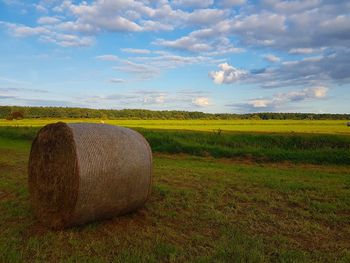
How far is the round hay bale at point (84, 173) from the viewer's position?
254 inches

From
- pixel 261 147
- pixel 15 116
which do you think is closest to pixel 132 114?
pixel 15 116

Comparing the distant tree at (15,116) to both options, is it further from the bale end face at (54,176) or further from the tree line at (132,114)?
the bale end face at (54,176)

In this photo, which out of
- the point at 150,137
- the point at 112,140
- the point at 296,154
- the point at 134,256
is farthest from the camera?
the point at 150,137

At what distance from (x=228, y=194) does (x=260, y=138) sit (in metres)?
17.5

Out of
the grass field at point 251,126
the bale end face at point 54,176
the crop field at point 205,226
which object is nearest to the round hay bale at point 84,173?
the bale end face at point 54,176

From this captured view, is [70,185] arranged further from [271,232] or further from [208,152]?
[208,152]

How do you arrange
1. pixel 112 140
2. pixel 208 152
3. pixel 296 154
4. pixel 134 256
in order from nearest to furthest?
pixel 134 256 → pixel 112 140 → pixel 296 154 → pixel 208 152

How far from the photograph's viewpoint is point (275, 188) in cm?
1070

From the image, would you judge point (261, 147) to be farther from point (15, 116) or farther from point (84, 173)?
point (15, 116)

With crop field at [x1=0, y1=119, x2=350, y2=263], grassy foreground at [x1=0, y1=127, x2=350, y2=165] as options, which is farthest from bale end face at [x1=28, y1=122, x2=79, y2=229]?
grassy foreground at [x1=0, y1=127, x2=350, y2=165]

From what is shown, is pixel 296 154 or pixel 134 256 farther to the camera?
pixel 296 154

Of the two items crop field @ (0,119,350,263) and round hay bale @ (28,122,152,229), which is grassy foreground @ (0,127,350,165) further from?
round hay bale @ (28,122,152,229)

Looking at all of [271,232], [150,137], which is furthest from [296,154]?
[271,232]

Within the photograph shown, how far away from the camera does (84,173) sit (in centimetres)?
641
